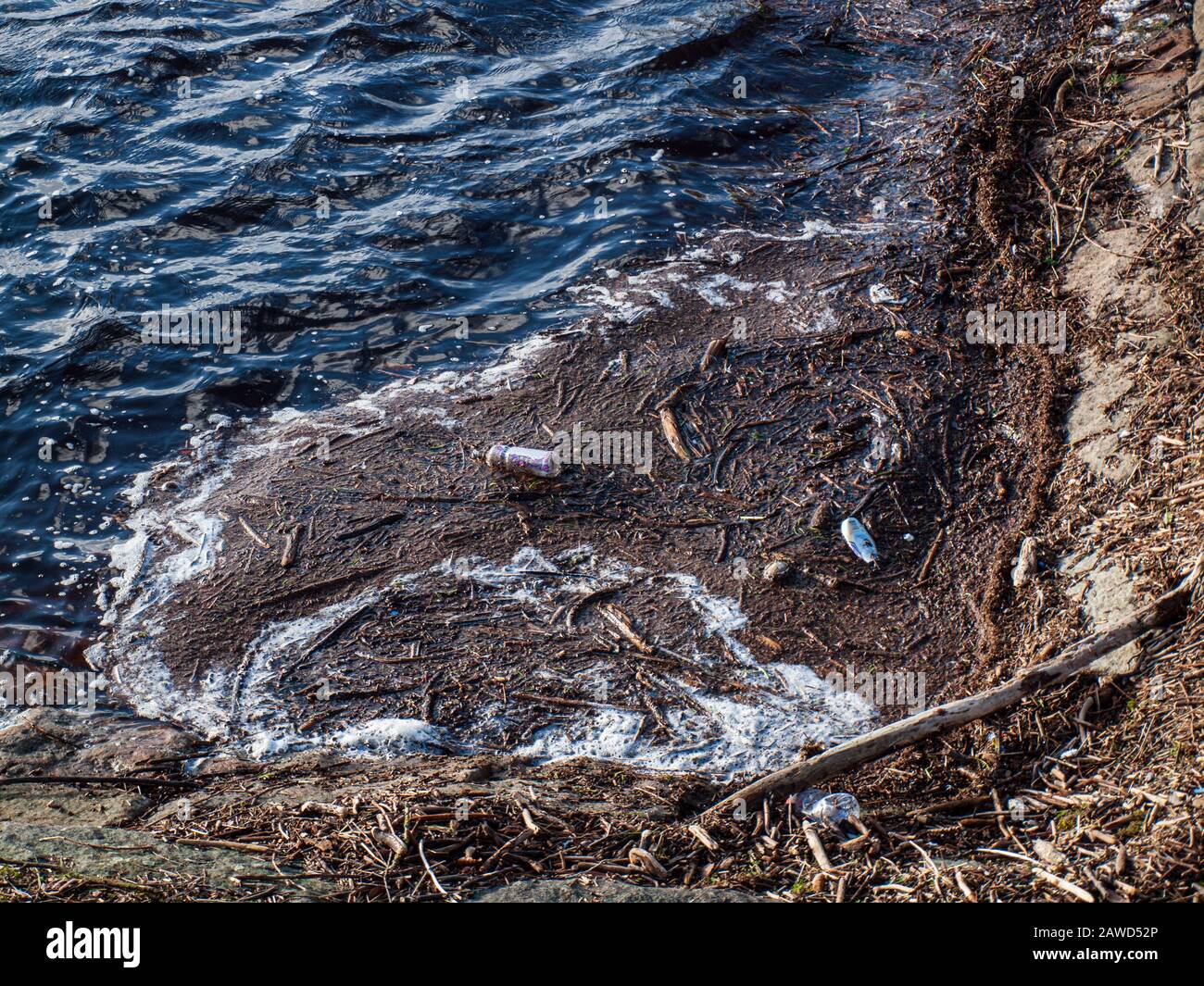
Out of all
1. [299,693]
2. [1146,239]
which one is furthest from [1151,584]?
[299,693]

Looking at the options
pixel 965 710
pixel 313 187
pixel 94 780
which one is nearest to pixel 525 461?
pixel 94 780

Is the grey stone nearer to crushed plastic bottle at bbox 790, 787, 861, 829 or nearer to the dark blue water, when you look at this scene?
crushed plastic bottle at bbox 790, 787, 861, 829

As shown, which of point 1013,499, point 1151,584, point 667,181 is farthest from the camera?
point 667,181

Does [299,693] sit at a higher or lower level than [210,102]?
lower

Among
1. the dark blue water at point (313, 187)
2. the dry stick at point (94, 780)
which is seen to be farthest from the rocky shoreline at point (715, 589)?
the dark blue water at point (313, 187)

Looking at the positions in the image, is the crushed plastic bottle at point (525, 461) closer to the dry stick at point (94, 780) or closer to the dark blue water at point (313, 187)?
the dark blue water at point (313, 187)
